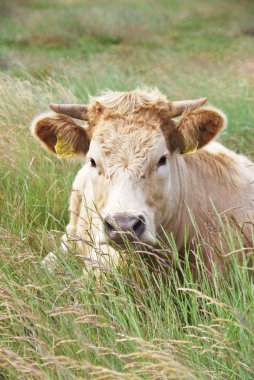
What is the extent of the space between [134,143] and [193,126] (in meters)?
0.49

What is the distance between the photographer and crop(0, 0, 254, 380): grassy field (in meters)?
3.00

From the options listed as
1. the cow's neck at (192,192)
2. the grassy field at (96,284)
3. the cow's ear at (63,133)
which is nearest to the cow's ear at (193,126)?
the cow's neck at (192,192)

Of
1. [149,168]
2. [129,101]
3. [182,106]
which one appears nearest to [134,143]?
[149,168]

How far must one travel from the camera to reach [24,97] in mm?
8094

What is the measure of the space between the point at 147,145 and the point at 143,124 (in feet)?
0.58

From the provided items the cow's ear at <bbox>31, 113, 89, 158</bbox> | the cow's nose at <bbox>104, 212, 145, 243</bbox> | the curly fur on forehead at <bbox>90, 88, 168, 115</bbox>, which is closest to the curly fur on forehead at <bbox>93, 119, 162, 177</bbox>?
the curly fur on forehead at <bbox>90, 88, 168, 115</bbox>

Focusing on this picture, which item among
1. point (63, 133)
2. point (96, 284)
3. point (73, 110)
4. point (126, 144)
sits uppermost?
point (73, 110)

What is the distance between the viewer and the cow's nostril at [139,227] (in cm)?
399

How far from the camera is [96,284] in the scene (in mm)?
3717

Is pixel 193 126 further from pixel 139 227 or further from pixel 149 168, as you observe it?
pixel 139 227

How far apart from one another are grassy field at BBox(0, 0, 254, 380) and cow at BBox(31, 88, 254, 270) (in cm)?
29

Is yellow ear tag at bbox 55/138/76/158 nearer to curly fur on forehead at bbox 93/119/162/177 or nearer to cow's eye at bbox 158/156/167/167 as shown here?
curly fur on forehead at bbox 93/119/162/177

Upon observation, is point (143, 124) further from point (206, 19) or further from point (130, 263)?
point (206, 19)

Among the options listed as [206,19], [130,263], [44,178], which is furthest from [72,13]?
[130,263]
